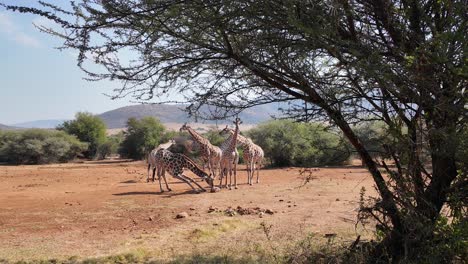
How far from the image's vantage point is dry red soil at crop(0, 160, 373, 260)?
7.83 metres

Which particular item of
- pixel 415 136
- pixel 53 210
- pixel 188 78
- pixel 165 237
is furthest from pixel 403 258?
pixel 53 210

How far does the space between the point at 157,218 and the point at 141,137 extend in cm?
2702

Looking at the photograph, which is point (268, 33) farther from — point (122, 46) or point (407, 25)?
point (122, 46)

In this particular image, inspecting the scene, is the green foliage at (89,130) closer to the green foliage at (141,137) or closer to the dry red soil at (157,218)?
the green foliage at (141,137)

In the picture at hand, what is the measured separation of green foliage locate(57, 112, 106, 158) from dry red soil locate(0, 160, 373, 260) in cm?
2509

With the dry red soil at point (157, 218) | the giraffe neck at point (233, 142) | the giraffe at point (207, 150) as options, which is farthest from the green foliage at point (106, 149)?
the giraffe neck at point (233, 142)

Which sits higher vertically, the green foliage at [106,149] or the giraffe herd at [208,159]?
the green foliage at [106,149]

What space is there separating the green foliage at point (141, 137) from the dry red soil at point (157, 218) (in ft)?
65.0

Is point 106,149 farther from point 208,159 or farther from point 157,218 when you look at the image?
point 157,218

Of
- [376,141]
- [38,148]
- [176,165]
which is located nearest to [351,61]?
[376,141]

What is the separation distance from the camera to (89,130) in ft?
138

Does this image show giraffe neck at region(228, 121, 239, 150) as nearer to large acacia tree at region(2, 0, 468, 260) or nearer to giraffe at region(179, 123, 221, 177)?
giraffe at region(179, 123, 221, 177)

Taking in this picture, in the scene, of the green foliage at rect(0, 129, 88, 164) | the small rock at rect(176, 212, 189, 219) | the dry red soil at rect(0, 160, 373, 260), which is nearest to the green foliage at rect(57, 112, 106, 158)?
the green foliage at rect(0, 129, 88, 164)

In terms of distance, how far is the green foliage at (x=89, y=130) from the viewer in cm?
4119
